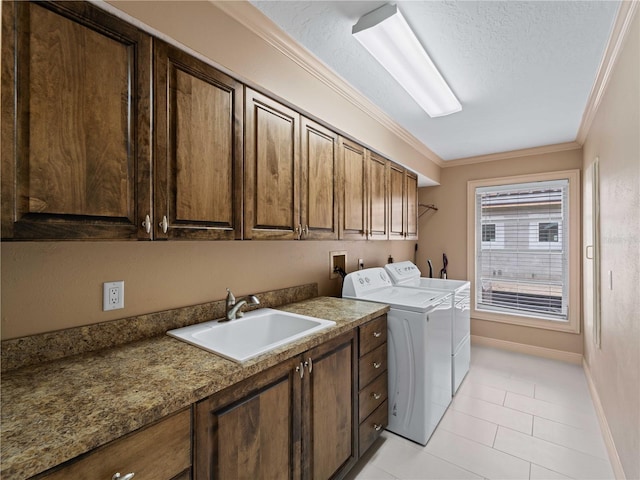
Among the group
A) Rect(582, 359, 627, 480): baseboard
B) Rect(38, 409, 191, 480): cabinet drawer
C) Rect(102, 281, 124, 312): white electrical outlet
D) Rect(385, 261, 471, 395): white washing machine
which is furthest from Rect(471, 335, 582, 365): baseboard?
Rect(102, 281, 124, 312): white electrical outlet

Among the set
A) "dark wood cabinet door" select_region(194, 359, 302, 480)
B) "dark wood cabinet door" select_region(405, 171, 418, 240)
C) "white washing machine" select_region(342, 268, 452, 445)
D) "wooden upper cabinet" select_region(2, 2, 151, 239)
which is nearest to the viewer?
"wooden upper cabinet" select_region(2, 2, 151, 239)

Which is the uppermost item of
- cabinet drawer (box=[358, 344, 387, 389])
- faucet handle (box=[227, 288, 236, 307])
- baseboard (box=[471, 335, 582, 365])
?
faucet handle (box=[227, 288, 236, 307])

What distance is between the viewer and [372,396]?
1.97m

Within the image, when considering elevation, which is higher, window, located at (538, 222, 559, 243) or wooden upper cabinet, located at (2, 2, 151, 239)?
wooden upper cabinet, located at (2, 2, 151, 239)

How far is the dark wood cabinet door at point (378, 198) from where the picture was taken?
2.67 metres

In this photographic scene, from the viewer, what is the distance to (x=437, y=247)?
4359 millimetres

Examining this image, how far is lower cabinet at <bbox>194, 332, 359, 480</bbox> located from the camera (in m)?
1.04

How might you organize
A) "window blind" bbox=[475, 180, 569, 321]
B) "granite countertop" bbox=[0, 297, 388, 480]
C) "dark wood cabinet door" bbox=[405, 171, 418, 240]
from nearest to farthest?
"granite countertop" bbox=[0, 297, 388, 480] → "dark wood cabinet door" bbox=[405, 171, 418, 240] → "window blind" bbox=[475, 180, 569, 321]

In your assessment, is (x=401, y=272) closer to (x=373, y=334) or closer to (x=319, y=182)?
(x=373, y=334)

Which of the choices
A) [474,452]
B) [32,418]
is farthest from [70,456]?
[474,452]

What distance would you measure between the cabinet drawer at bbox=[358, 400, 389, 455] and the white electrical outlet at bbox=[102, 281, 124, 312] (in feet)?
4.92

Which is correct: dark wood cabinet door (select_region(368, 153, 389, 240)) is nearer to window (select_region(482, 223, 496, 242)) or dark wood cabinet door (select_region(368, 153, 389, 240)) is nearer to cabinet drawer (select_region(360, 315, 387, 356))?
cabinet drawer (select_region(360, 315, 387, 356))

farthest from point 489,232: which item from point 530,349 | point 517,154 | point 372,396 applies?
point 372,396

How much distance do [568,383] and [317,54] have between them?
3.67 meters
